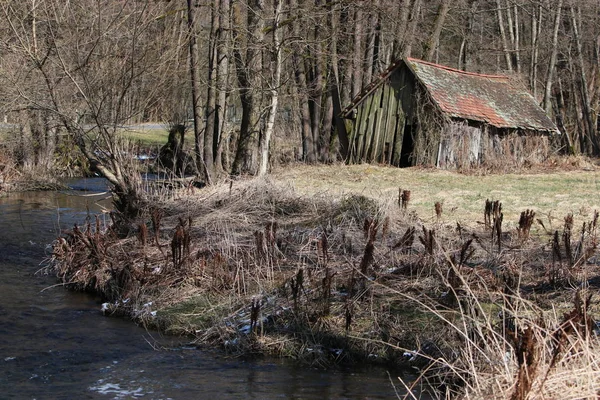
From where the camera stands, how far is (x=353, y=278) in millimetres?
8945

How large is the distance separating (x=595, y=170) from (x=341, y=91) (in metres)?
10.2

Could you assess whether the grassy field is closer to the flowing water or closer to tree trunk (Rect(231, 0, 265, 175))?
tree trunk (Rect(231, 0, 265, 175))

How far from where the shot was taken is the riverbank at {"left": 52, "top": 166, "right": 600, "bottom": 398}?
6.98 m

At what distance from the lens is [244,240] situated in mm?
12023

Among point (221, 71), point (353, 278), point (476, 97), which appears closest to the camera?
point (353, 278)

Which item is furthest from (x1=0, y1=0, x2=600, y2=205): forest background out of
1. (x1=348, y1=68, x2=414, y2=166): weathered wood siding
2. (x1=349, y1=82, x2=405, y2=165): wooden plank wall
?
(x1=348, y1=68, x2=414, y2=166): weathered wood siding

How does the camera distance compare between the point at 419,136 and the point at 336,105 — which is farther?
the point at 336,105

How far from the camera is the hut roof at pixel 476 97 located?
962 inches

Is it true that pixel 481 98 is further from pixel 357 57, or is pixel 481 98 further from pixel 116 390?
pixel 116 390

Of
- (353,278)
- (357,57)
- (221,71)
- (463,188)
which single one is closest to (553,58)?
(357,57)

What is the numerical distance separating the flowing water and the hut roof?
16007 millimetres

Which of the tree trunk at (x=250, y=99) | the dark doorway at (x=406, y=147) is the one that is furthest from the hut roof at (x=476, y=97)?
the tree trunk at (x=250, y=99)

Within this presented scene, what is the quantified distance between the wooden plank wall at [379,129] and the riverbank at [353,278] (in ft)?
31.9

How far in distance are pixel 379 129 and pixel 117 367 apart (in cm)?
1827
